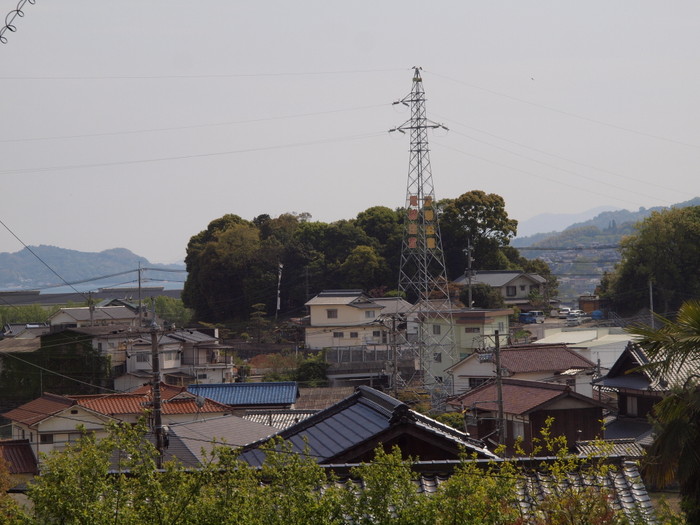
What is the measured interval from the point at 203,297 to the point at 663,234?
2531cm

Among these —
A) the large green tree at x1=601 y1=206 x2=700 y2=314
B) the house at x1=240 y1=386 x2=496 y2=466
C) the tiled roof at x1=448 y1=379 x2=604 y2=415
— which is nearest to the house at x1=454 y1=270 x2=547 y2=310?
the large green tree at x1=601 y1=206 x2=700 y2=314

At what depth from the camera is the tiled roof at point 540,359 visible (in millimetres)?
23625

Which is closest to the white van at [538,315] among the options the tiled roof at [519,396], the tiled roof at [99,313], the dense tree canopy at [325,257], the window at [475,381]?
the dense tree canopy at [325,257]

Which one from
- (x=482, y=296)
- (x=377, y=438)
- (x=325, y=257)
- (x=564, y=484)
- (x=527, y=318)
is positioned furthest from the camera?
(x=325, y=257)

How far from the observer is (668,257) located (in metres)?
38.6

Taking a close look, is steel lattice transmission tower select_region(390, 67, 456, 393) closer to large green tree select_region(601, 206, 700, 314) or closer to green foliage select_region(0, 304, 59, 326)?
large green tree select_region(601, 206, 700, 314)

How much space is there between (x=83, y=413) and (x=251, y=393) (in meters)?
5.92

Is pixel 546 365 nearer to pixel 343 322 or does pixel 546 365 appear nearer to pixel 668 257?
pixel 343 322

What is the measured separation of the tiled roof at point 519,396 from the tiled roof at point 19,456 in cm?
1016

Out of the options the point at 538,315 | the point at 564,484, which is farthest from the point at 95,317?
the point at 564,484

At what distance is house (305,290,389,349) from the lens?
38.4m

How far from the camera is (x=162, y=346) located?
103 feet

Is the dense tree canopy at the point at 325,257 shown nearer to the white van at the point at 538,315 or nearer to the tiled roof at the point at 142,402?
the white van at the point at 538,315

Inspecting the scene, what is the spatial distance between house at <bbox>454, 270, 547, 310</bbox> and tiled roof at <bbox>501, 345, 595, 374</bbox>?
58.8 feet
